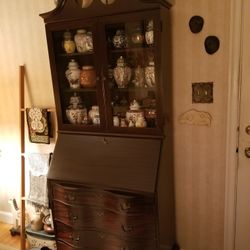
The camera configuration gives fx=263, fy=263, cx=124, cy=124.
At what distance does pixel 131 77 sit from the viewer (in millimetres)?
1836

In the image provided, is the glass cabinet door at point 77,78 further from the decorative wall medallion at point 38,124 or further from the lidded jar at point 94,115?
the decorative wall medallion at point 38,124

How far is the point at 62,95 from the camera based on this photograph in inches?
79.4

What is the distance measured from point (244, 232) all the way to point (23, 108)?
2.07 m

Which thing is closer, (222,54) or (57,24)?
(222,54)

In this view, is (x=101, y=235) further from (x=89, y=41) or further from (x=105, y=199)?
(x=89, y=41)

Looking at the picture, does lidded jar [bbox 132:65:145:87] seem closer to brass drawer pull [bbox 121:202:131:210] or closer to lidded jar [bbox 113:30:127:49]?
lidded jar [bbox 113:30:127:49]

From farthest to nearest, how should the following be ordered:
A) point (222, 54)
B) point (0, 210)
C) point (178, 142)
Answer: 1. point (0, 210)
2. point (178, 142)
3. point (222, 54)

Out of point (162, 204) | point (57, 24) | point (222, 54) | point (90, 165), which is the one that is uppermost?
point (57, 24)

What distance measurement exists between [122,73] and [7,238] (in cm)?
201

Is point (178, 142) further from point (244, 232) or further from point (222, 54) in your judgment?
point (244, 232)

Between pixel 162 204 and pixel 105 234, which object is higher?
pixel 162 204

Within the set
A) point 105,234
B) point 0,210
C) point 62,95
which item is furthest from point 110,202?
point 0,210

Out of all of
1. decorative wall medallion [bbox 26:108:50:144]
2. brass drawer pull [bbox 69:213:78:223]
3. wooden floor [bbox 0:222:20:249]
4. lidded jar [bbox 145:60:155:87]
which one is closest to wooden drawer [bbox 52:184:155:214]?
brass drawer pull [bbox 69:213:78:223]

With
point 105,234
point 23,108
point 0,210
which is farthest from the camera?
point 0,210
